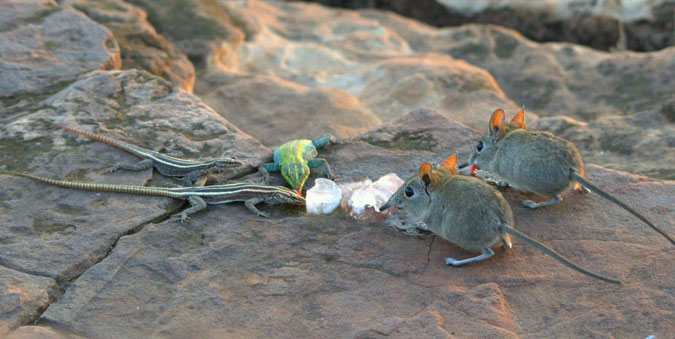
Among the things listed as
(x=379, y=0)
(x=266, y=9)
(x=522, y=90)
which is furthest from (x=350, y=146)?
(x=379, y=0)

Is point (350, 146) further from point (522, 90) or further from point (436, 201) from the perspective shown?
point (522, 90)

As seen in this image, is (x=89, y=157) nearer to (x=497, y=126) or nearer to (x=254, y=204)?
(x=254, y=204)

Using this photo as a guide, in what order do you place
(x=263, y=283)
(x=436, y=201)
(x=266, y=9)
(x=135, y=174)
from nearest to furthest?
(x=263, y=283) → (x=436, y=201) → (x=135, y=174) → (x=266, y=9)

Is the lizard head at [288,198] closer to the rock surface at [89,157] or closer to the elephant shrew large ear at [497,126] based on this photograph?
the rock surface at [89,157]

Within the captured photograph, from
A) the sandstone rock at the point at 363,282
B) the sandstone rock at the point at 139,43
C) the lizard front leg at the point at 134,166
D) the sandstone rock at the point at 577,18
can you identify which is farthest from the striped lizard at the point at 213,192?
the sandstone rock at the point at 577,18

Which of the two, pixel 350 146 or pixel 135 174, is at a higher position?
pixel 350 146

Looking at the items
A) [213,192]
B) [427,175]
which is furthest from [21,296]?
[427,175]
